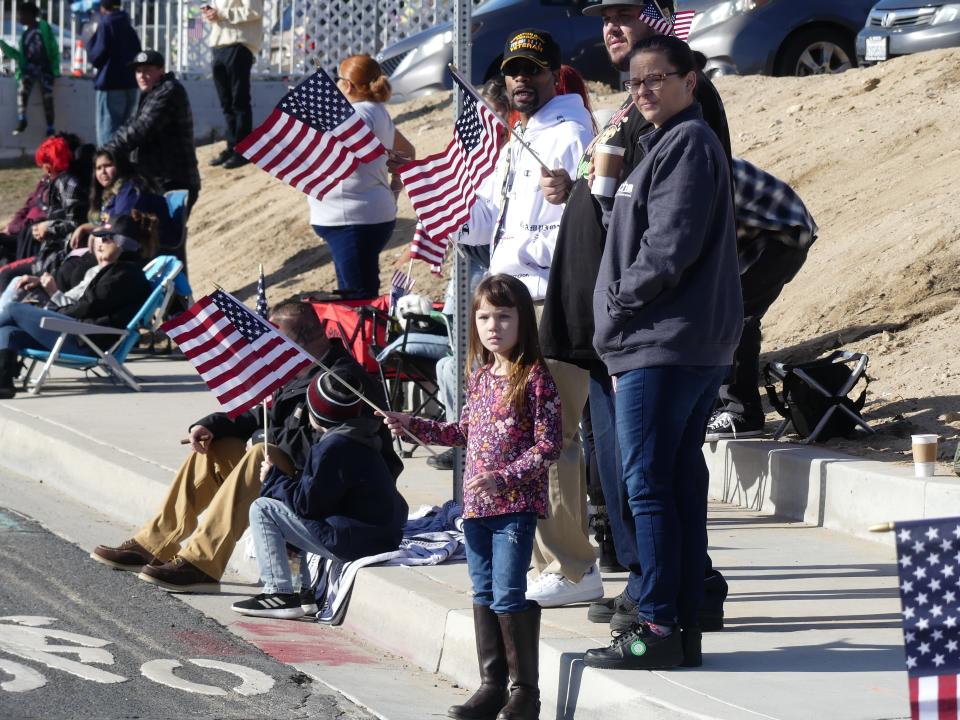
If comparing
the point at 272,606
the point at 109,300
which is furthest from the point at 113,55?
the point at 272,606

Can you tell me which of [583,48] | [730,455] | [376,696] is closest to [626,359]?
[376,696]

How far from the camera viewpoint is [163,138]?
14445 millimetres

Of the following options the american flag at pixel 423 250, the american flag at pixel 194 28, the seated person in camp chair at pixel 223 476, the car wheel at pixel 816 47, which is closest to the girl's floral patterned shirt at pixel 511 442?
the seated person in camp chair at pixel 223 476

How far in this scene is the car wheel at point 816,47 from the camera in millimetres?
16672

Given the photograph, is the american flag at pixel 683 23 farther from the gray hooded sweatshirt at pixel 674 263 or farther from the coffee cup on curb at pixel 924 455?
the gray hooded sweatshirt at pixel 674 263

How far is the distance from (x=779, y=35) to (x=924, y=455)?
9850 mm

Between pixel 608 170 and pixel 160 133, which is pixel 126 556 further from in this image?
pixel 160 133

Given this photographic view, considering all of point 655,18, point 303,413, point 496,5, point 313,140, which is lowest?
point 303,413

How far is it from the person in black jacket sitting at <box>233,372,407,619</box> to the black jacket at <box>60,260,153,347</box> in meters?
5.33

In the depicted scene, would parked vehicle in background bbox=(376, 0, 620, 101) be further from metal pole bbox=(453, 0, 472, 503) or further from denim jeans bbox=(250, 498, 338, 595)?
denim jeans bbox=(250, 498, 338, 595)

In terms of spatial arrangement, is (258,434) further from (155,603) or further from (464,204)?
(464,204)

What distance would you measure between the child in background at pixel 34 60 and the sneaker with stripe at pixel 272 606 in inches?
659

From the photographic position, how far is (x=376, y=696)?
19.0 feet

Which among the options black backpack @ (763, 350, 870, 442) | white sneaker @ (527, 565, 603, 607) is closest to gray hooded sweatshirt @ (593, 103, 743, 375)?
white sneaker @ (527, 565, 603, 607)
